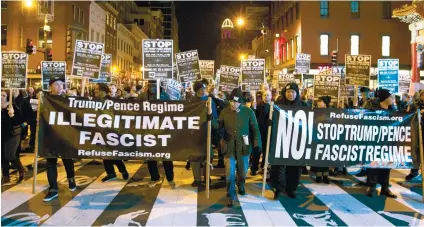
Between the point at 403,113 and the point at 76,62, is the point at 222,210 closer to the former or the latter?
the point at 403,113

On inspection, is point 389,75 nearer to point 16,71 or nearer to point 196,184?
point 196,184

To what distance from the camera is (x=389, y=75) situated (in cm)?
1357

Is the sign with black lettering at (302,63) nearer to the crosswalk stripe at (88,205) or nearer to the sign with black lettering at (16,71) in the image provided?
the sign with black lettering at (16,71)

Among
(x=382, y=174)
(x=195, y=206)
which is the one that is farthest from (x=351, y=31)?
(x=195, y=206)

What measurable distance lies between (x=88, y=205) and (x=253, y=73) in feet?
24.1

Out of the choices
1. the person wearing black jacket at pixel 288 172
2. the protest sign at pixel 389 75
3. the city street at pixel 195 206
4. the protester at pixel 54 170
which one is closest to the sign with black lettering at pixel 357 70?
the protest sign at pixel 389 75

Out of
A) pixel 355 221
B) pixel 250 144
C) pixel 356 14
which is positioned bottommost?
pixel 355 221

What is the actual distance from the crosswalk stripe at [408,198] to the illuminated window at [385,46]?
3244 cm

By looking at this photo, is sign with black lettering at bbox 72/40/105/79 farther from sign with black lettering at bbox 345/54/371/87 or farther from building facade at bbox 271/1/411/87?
building facade at bbox 271/1/411/87

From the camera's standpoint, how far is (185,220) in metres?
5.98

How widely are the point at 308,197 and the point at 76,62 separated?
6747 millimetres

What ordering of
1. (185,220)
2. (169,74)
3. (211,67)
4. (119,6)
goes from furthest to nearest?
1. (119,6)
2. (211,67)
3. (169,74)
4. (185,220)

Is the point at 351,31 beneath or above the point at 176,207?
above

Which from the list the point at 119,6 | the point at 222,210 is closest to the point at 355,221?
the point at 222,210
